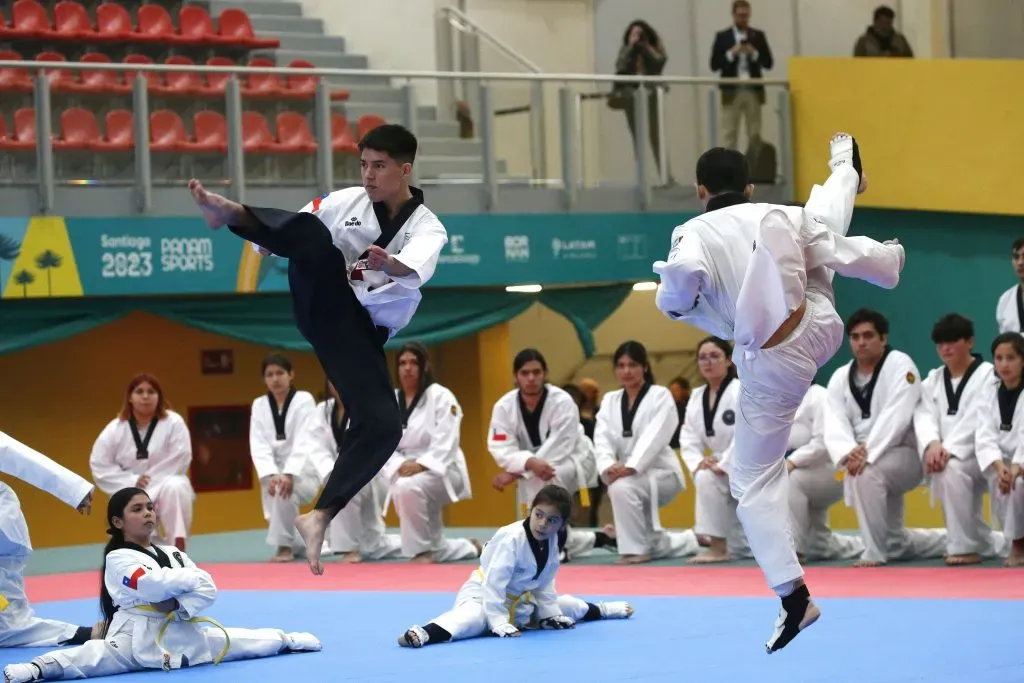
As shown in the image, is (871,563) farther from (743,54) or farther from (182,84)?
(182,84)

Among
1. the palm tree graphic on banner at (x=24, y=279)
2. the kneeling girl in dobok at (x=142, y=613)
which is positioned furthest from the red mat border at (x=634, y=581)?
the kneeling girl in dobok at (x=142, y=613)

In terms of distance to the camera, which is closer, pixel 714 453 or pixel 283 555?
pixel 714 453

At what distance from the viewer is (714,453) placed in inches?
381

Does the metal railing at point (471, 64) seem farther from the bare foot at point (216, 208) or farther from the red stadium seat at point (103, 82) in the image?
the bare foot at point (216, 208)

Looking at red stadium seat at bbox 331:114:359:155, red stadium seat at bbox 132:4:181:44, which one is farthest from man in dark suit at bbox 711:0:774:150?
red stadium seat at bbox 132:4:181:44

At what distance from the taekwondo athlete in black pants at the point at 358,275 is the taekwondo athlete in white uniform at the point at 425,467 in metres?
4.96

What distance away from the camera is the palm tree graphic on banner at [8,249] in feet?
33.5

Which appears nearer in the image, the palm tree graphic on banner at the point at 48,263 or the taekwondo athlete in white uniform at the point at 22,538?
the taekwondo athlete in white uniform at the point at 22,538

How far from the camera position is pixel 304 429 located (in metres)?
10.5

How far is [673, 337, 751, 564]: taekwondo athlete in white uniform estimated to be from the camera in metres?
9.41

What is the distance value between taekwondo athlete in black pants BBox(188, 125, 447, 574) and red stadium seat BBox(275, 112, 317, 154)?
19.8ft

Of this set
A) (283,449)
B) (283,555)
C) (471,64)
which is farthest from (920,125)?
(283,555)

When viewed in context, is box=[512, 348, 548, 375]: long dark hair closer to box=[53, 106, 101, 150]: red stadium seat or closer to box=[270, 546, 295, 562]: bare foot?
box=[270, 546, 295, 562]: bare foot

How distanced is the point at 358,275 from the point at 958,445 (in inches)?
194
